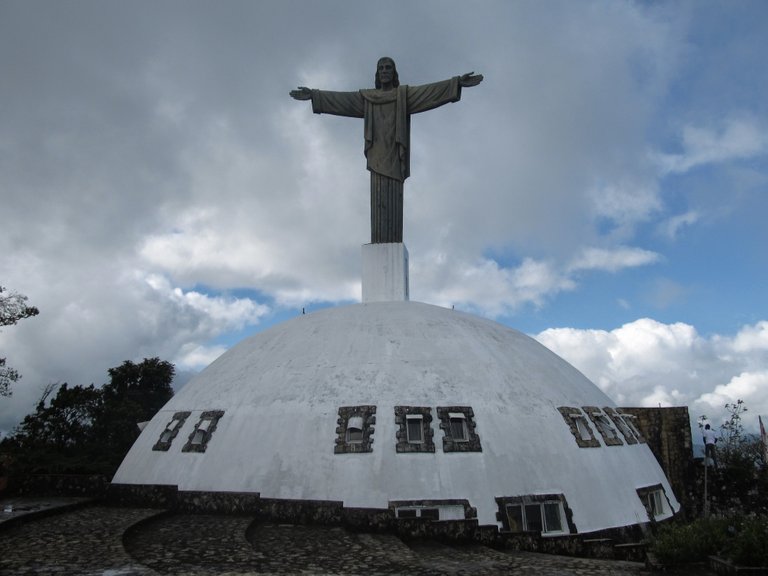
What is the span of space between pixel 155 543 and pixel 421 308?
39.7ft

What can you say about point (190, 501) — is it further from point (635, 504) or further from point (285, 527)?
point (635, 504)

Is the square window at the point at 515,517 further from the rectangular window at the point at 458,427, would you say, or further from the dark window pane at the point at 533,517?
the rectangular window at the point at 458,427

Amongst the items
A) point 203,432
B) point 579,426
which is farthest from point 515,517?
point 203,432

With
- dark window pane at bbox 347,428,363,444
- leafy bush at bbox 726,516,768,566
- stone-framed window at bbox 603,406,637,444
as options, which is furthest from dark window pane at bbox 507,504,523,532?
stone-framed window at bbox 603,406,637,444

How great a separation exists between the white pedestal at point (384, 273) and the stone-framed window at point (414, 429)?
771 cm

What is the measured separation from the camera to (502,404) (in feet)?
55.4

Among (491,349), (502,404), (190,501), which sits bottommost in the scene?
(190,501)

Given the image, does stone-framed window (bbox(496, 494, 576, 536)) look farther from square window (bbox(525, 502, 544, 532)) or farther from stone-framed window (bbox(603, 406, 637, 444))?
stone-framed window (bbox(603, 406, 637, 444))

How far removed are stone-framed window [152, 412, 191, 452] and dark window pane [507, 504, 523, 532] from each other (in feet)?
34.8

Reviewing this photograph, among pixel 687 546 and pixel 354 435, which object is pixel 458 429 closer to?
pixel 354 435

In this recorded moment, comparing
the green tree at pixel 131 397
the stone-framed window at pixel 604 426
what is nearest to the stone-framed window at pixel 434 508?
the stone-framed window at pixel 604 426

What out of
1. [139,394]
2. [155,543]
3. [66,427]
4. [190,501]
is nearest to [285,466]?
[190,501]

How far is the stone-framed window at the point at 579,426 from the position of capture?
17203 millimetres

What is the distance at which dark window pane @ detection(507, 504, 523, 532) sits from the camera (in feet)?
47.6
